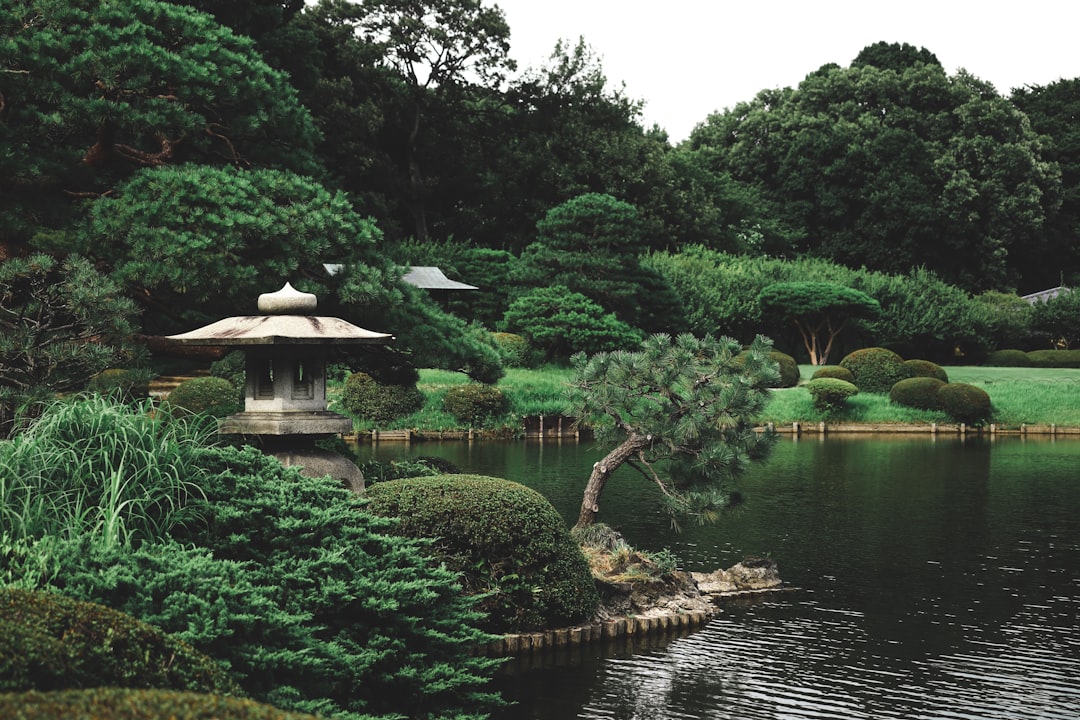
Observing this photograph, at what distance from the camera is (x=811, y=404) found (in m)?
33.8

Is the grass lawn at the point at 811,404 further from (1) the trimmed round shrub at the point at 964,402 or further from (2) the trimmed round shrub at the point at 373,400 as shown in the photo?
(2) the trimmed round shrub at the point at 373,400

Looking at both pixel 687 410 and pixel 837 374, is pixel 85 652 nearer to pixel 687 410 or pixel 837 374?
pixel 687 410

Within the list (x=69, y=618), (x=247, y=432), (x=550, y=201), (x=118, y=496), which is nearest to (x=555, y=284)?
(x=550, y=201)

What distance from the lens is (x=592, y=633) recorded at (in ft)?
34.7

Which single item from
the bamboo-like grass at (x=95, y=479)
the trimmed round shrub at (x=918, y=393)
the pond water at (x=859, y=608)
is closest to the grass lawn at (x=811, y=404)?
the trimmed round shrub at (x=918, y=393)

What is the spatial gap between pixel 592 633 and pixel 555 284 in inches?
1127

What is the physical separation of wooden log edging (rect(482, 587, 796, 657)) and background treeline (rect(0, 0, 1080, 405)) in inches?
170

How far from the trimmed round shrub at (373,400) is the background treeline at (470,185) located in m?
6.49

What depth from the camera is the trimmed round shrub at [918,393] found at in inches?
1324

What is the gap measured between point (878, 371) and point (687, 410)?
2434 cm

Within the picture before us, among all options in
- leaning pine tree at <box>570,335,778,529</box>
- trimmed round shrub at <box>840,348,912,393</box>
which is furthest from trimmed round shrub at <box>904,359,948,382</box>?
leaning pine tree at <box>570,335,778,529</box>

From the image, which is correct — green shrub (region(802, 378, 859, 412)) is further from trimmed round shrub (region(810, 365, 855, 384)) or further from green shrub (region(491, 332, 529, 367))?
green shrub (region(491, 332, 529, 367))

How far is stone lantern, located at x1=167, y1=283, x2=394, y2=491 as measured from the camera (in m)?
10.6

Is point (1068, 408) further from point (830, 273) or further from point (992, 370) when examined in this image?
point (830, 273)
